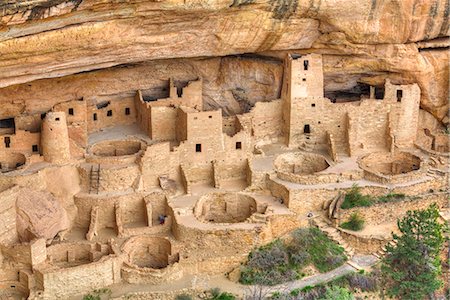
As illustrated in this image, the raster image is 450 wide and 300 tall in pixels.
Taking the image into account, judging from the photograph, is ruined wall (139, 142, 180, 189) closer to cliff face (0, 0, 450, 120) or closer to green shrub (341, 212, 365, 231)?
cliff face (0, 0, 450, 120)

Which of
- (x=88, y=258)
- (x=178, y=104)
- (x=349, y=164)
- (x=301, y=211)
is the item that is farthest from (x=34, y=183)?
(x=349, y=164)

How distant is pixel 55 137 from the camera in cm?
1984

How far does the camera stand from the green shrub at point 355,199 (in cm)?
2014

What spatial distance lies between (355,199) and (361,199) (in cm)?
16

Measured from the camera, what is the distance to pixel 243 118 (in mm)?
22172

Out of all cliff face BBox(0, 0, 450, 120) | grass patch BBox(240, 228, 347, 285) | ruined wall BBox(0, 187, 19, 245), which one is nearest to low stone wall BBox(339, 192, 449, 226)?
grass patch BBox(240, 228, 347, 285)

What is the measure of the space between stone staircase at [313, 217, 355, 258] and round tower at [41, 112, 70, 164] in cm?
677

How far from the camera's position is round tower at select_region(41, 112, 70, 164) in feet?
65.1

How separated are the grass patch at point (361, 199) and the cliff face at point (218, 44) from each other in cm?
398

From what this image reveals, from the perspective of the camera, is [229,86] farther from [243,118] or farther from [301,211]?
[301,211]

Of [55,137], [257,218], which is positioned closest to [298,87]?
[257,218]

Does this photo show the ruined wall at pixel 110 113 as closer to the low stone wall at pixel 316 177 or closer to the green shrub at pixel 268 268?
the low stone wall at pixel 316 177

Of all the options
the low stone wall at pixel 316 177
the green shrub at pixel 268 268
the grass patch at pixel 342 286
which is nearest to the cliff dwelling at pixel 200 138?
the low stone wall at pixel 316 177

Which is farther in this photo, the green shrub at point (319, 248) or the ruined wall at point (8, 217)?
the green shrub at point (319, 248)
